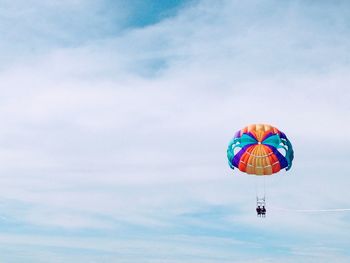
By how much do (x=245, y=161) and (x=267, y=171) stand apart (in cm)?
299

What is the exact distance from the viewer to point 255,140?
7856 cm

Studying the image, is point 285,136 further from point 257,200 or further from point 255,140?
point 257,200

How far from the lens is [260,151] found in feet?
265

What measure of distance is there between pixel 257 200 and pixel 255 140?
288 inches

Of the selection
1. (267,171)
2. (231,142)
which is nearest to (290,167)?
(267,171)

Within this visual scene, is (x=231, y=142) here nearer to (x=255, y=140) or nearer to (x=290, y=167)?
(x=255, y=140)

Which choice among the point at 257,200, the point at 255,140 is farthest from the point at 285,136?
the point at 257,200

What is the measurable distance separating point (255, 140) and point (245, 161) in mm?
3506

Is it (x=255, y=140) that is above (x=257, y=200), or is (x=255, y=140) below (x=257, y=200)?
above

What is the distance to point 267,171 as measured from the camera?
80375 mm

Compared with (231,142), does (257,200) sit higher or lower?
lower

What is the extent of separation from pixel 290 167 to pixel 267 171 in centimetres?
298

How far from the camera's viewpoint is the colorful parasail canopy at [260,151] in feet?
256

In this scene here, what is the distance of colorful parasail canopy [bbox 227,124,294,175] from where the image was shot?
77.9m
